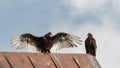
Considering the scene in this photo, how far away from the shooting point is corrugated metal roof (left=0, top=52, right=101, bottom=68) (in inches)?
851

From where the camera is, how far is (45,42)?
929 inches

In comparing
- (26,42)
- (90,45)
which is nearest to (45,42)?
(26,42)

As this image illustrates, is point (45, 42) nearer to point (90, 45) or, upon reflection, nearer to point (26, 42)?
point (26, 42)

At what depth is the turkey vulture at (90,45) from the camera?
2426cm

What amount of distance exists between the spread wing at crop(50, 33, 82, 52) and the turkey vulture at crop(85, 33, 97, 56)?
37 centimetres

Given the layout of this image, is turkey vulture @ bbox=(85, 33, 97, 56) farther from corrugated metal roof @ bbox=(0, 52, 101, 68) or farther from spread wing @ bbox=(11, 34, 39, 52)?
spread wing @ bbox=(11, 34, 39, 52)

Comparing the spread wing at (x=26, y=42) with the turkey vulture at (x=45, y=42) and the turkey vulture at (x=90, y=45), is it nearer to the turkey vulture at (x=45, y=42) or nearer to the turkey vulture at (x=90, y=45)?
the turkey vulture at (x=45, y=42)

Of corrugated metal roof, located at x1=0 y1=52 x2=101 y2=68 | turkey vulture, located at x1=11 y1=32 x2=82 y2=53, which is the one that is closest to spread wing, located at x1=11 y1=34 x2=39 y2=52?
turkey vulture, located at x1=11 y1=32 x2=82 y2=53

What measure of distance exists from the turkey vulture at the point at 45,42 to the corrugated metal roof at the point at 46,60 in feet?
2.82

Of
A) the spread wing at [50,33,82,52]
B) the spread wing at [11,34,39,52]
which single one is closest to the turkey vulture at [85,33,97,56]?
the spread wing at [50,33,82,52]

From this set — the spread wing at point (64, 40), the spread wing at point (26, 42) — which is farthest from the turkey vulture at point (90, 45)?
the spread wing at point (26, 42)

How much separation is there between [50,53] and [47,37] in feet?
3.86

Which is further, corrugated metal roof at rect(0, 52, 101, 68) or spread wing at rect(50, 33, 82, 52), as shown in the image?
spread wing at rect(50, 33, 82, 52)

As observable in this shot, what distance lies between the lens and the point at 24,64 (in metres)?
21.6
